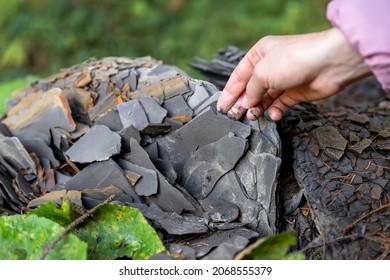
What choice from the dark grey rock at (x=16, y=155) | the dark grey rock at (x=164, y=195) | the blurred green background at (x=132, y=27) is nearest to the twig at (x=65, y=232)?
the dark grey rock at (x=164, y=195)

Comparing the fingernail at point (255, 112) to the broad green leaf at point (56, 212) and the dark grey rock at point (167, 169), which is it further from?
the broad green leaf at point (56, 212)

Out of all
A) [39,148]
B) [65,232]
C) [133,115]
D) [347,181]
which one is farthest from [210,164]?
[39,148]

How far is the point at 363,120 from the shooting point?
1977 mm

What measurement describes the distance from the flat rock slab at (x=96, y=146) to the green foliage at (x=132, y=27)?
121 inches

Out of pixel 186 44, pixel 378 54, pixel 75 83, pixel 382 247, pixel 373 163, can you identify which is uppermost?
pixel 378 54

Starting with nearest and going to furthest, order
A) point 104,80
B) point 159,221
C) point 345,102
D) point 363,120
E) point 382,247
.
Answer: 1. point 382,247
2. point 159,221
3. point 363,120
4. point 104,80
5. point 345,102

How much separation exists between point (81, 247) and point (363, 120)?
1.20 metres

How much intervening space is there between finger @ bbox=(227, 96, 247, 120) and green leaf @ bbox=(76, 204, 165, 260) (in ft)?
1.61

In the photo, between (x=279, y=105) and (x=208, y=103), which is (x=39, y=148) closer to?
(x=208, y=103)

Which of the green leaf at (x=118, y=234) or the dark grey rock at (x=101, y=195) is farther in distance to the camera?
the dark grey rock at (x=101, y=195)

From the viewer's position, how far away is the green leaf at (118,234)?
5.15 ft

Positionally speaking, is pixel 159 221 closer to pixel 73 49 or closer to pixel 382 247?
pixel 382 247
